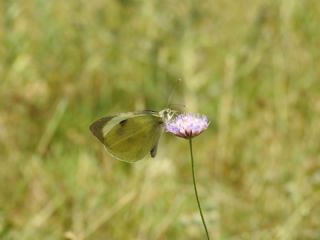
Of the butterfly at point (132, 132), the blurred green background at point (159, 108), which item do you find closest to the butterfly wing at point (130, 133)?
the butterfly at point (132, 132)

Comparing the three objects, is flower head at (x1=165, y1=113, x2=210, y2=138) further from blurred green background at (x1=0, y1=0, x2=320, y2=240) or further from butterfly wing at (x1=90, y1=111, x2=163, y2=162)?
blurred green background at (x1=0, y1=0, x2=320, y2=240)

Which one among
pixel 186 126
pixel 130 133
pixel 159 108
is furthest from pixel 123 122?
pixel 159 108

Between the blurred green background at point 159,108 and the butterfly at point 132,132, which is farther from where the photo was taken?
the blurred green background at point 159,108

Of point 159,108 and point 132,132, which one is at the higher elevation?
point 159,108

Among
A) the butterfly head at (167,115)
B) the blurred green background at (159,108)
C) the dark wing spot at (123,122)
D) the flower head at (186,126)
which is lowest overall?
the flower head at (186,126)

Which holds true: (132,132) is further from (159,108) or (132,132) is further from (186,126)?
(159,108)

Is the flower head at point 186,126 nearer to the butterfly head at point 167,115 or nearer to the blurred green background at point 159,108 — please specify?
the butterfly head at point 167,115

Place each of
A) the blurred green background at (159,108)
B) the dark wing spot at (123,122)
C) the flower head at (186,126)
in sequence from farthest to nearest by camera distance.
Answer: the blurred green background at (159,108) < the dark wing spot at (123,122) < the flower head at (186,126)

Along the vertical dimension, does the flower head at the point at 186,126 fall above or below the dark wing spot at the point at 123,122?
below

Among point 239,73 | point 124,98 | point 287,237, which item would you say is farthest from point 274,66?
point 287,237
